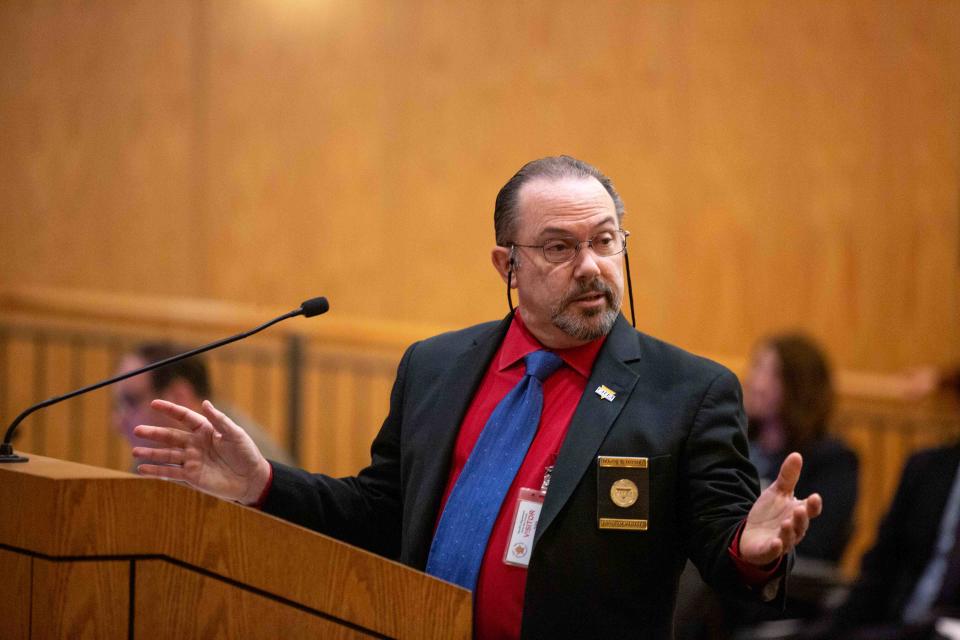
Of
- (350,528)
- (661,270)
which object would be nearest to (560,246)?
(350,528)

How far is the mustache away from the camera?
2404 mm

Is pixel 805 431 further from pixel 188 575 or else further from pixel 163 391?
pixel 188 575

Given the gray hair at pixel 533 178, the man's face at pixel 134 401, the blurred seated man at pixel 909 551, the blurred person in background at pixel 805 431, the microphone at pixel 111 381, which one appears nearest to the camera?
the microphone at pixel 111 381

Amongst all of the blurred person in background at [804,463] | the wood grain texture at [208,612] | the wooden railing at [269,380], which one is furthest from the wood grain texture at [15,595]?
the wooden railing at [269,380]

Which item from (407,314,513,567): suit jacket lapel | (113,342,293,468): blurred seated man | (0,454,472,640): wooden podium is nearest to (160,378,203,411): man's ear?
(113,342,293,468): blurred seated man

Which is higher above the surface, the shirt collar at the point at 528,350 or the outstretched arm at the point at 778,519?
the shirt collar at the point at 528,350

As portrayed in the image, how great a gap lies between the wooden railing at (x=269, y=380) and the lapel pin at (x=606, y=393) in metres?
3.64

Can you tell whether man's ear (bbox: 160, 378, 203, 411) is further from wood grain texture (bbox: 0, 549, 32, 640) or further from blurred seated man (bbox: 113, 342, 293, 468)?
wood grain texture (bbox: 0, 549, 32, 640)

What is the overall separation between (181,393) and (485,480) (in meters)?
2.17

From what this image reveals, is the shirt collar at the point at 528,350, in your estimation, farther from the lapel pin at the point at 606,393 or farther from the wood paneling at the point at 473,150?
the wood paneling at the point at 473,150

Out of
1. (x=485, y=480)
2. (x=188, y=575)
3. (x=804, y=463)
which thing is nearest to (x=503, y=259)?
(x=485, y=480)

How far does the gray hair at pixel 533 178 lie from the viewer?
2510 mm

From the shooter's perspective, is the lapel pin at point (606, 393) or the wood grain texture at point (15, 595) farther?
the lapel pin at point (606, 393)

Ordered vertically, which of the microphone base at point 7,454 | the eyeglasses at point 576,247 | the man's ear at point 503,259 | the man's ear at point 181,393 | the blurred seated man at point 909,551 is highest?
the eyeglasses at point 576,247
